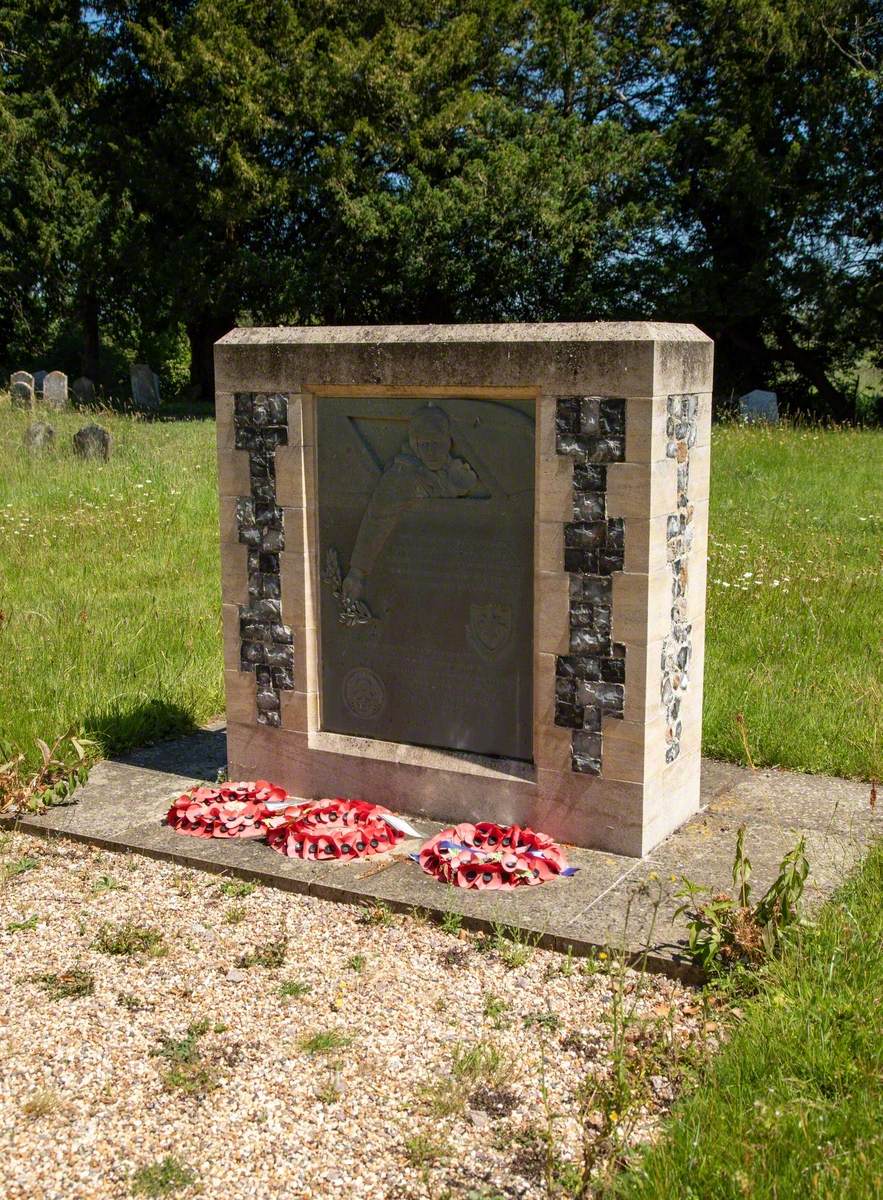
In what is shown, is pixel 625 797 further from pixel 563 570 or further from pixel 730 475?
pixel 730 475

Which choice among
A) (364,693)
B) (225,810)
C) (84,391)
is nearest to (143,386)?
(84,391)

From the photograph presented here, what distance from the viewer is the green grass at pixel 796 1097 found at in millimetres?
2986

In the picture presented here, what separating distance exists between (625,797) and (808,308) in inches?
885

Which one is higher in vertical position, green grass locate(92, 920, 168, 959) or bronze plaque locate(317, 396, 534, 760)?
bronze plaque locate(317, 396, 534, 760)

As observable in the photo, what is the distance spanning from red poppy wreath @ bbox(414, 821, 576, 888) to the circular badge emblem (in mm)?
737

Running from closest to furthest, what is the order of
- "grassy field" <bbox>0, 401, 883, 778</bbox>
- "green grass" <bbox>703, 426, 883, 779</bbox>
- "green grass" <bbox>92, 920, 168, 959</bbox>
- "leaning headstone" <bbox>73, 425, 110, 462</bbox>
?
"green grass" <bbox>92, 920, 168, 959</bbox>
"green grass" <bbox>703, 426, 883, 779</bbox>
"grassy field" <bbox>0, 401, 883, 778</bbox>
"leaning headstone" <bbox>73, 425, 110, 462</bbox>

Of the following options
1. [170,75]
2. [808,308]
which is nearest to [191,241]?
[170,75]

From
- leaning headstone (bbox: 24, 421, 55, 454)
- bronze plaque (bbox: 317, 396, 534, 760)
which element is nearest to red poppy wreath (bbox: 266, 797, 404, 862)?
bronze plaque (bbox: 317, 396, 534, 760)

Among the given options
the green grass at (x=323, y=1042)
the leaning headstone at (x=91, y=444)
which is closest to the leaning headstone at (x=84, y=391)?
the leaning headstone at (x=91, y=444)

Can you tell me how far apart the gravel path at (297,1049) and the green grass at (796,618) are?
8.06 feet

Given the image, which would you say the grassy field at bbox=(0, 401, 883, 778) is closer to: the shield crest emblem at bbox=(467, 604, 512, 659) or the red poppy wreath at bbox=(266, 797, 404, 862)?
the shield crest emblem at bbox=(467, 604, 512, 659)

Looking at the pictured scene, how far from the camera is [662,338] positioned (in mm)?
4691

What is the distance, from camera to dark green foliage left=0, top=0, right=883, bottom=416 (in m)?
24.0

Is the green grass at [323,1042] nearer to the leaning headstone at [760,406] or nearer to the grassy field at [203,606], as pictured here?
the grassy field at [203,606]
